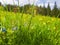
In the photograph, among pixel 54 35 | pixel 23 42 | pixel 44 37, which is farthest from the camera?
pixel 54 35

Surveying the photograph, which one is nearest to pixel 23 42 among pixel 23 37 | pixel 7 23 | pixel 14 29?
pixel 23 37

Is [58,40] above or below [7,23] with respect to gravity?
below

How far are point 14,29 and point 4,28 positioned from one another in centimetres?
14

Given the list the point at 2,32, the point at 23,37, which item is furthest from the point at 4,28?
the point at 23,37

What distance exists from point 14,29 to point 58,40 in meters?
0.68

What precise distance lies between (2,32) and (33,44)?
47 centimetres

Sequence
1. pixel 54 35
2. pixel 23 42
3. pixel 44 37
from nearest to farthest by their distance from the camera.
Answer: pixel 23 42, pixel 44 37, pixel 54 35

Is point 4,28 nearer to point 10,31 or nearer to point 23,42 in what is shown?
point 10,31

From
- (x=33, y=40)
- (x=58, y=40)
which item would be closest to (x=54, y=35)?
(x=58, y=40)

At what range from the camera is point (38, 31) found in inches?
133

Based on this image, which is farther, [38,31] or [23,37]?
[38,31]

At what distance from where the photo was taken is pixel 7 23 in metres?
3.47

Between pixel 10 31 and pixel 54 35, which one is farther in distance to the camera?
pixel 54 35

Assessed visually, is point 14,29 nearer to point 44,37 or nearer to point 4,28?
point 4,28
